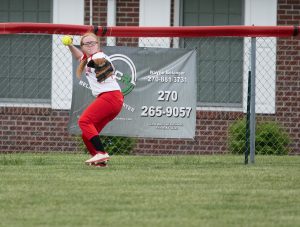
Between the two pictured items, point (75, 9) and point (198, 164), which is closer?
point (198, 164)

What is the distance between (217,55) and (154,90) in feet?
16.5

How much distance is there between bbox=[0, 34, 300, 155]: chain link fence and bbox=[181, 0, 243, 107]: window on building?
15mm

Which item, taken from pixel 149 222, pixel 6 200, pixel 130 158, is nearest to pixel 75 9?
pixel 130 158

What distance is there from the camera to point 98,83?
13.2 metres

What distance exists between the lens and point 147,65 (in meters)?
14.3

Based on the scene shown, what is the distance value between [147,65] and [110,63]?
47.2 inches

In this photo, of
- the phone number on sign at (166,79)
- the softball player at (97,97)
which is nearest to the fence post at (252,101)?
the phone number on sign at (166,79)

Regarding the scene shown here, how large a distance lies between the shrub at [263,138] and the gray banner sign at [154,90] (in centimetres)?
267

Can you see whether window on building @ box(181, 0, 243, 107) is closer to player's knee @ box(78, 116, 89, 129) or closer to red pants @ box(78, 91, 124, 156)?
red pants @ box(78, 91, 124, 156)

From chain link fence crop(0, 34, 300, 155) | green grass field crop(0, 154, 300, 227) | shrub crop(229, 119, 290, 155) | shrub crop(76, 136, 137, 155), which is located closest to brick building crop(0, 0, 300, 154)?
chain link fence crop(0, 34, 300, 155)

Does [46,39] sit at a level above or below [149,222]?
above

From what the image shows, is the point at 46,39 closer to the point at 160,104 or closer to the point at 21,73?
the point at 21,73

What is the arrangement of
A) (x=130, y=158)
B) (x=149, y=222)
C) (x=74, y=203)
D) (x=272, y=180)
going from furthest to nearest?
(x=130, y=158), (x=272, y=180), (x=74, y=203), (x=149, y=222)

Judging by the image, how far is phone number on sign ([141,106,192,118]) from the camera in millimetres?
14195
